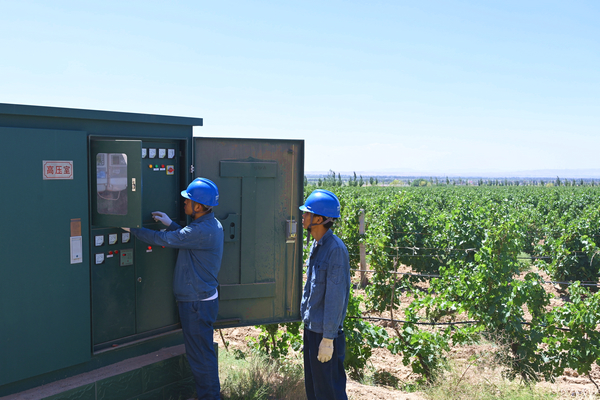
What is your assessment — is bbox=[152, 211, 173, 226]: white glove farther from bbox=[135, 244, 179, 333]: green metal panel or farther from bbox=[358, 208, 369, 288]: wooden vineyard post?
bbox=[358, 208, 369, 288]: wooden vineyard post

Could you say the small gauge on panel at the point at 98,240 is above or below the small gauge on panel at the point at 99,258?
above

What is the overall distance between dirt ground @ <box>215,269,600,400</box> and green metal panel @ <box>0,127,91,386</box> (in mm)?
2865

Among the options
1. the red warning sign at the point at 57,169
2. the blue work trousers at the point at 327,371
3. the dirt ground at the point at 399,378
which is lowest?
the dirt ground at the point at 399,378

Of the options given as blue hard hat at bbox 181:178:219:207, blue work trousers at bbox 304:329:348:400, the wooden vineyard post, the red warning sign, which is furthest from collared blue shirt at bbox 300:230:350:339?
the wooden vineyard post

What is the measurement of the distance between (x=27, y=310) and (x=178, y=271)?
3.91 feet

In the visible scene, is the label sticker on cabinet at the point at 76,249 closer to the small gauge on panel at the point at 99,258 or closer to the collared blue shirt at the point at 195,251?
the small gauge on panel at the point at 99,258

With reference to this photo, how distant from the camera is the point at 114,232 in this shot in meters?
4.50

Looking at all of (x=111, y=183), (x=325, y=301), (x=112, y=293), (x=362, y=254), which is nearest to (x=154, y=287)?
(x=112, y=293)

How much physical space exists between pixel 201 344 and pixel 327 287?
1.40m

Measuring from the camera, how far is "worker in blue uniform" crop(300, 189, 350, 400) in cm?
373

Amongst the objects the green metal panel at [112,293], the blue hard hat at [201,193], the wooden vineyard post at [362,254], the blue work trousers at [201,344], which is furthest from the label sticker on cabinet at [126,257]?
the wooden vineyard post at [362,254]

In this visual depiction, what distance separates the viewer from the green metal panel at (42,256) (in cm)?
371

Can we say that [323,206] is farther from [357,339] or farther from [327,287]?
[357,339]

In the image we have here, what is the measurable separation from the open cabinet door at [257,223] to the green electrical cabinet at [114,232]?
0.01 m
